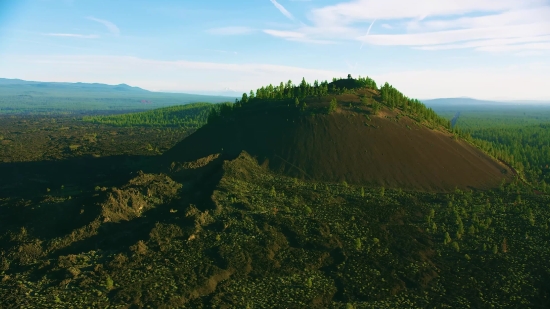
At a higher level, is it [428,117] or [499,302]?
[428,117]

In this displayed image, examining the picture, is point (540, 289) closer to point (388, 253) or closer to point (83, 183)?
point (388, 253)

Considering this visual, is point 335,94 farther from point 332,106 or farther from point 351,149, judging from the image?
point 351,149

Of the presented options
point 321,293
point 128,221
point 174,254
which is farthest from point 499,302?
point 128,221

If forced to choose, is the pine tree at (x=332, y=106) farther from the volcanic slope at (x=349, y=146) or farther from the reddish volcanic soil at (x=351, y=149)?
the reddish volcanic soil at (x=351, y=149)

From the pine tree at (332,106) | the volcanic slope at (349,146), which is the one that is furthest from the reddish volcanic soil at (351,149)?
the pine tree at (332,106)

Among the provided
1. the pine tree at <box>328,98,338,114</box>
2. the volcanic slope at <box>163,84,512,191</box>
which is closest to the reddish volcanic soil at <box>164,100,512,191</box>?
the volcanic slope at <box>163,84,512,191</box>

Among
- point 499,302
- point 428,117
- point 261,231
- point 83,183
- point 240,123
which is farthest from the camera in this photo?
point 428,117

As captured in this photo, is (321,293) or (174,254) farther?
(174,254)

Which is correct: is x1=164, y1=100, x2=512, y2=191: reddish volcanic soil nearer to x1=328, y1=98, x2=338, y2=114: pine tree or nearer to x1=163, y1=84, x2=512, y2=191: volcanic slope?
x1=163, y1=84, x2=512, y2=191: volcanic slope
